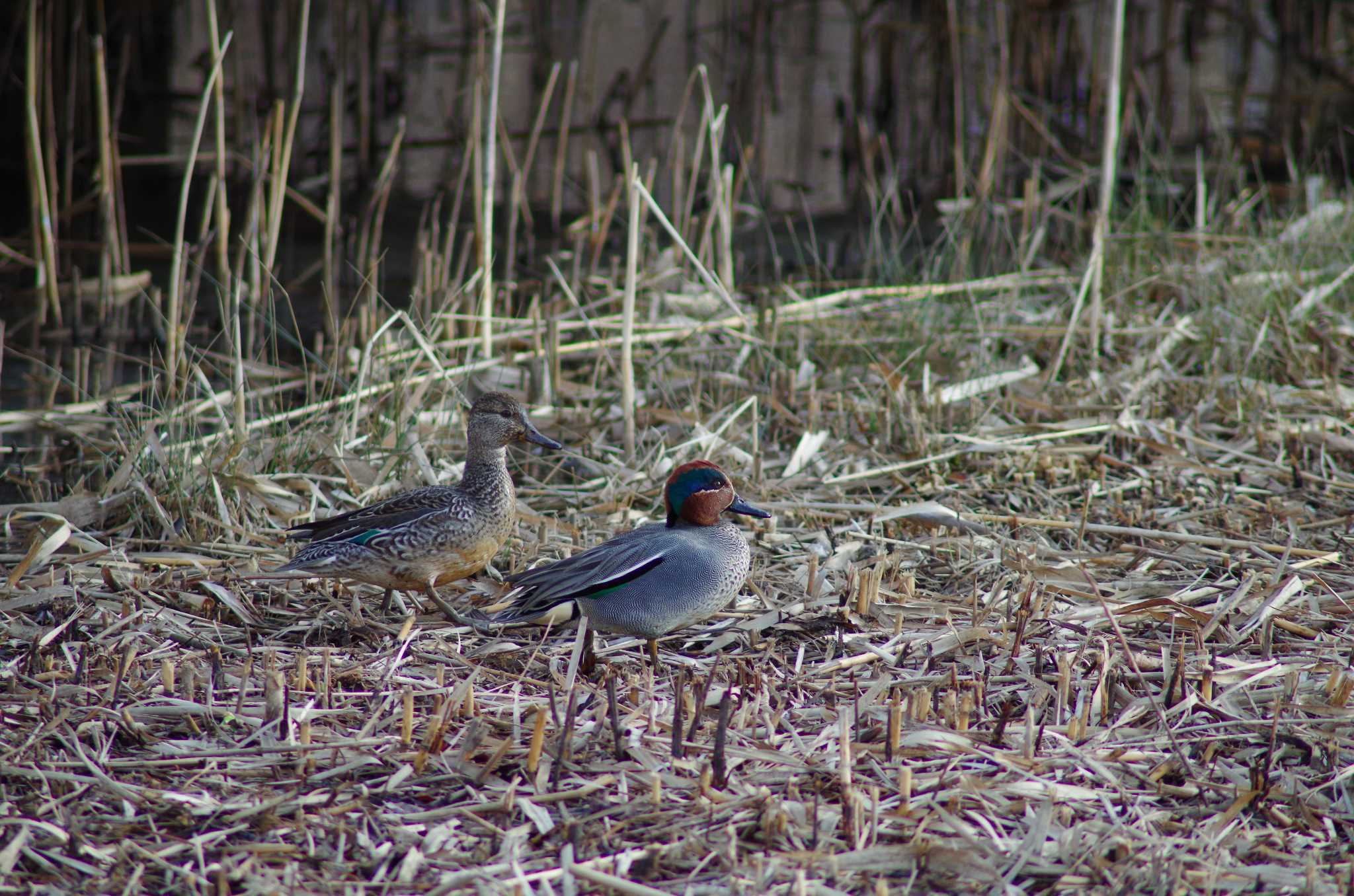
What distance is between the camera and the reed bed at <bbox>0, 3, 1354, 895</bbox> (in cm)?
251

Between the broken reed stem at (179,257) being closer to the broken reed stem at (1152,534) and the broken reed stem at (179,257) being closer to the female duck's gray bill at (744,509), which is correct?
the female duck's gray bill at (744,509)

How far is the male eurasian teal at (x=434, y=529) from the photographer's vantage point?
3561 millimetres

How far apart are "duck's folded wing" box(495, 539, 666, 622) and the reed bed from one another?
0.10m

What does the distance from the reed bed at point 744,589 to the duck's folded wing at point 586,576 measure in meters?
0.10

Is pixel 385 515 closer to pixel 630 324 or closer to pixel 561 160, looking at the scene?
pixel 630 324

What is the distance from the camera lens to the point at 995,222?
643cm

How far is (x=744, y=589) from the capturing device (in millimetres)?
3904

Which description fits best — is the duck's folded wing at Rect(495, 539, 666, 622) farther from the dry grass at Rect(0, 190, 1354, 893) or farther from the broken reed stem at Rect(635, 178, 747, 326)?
the broken reed stem at Rect(635, 178, 747, 326)

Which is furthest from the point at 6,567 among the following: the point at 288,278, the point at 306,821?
the point at 288,278

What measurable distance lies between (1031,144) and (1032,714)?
7.63 m

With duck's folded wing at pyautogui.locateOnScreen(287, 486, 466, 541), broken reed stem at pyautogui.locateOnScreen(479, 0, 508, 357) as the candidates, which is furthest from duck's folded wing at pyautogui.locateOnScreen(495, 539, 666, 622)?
broken reed stem at pyautogui.locateOnScreen(479, 0, 508, 357)

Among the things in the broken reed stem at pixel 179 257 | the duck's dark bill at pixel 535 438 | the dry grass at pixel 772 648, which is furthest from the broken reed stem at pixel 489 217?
the duck's dark bill at pixel 535 438

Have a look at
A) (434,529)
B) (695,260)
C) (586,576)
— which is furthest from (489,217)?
(586,576)

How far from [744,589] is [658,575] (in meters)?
0.60
